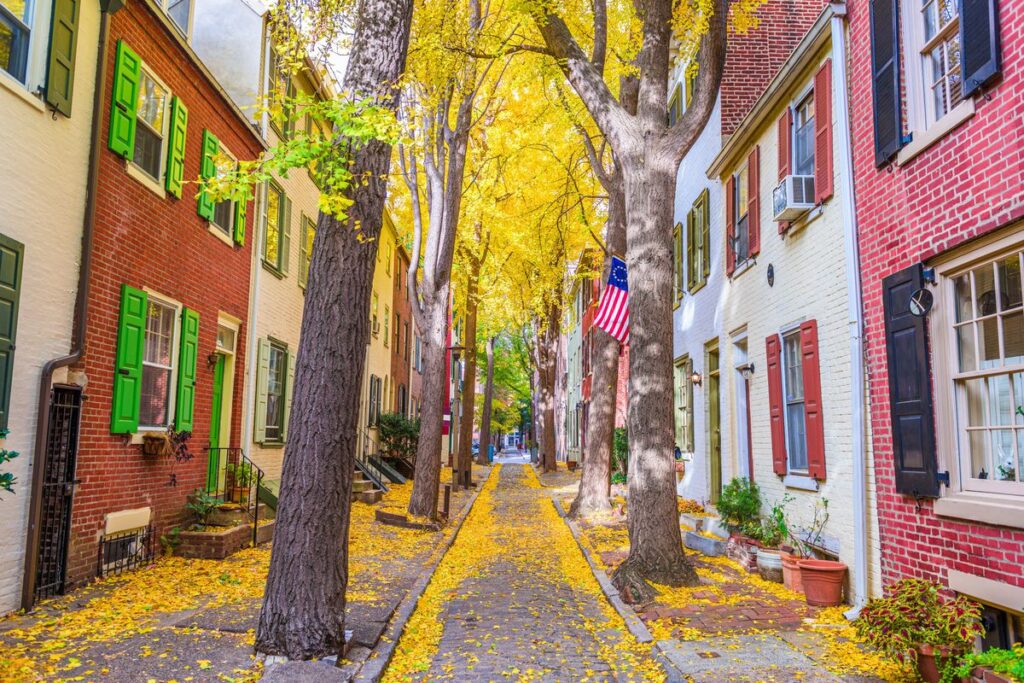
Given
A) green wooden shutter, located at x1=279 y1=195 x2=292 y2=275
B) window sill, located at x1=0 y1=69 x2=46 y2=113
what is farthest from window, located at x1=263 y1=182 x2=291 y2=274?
→ window sill, located at x1=0 y1=69 x2=46 y2=113

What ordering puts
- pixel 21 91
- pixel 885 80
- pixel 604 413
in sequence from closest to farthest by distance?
1. pixel 21 91
2. pixel 885 80
3. pixel 604 413

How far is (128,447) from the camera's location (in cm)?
889

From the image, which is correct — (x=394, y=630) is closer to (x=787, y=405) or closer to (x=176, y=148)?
(x=787, y=405)

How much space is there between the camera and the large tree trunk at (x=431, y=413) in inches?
544

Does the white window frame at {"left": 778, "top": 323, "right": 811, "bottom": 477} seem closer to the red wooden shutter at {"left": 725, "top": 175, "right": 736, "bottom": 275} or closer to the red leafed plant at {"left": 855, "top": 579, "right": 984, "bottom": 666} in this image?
the red wooden shutter at {"left": 725, "top": 175, "right": 736, "bottom": 275}

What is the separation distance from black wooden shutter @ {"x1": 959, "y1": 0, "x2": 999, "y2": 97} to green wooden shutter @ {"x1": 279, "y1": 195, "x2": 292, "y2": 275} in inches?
→ 453

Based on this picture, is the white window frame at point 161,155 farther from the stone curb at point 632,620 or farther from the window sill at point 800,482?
the window sill at point 800,482

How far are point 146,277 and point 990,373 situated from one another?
842 centimetres

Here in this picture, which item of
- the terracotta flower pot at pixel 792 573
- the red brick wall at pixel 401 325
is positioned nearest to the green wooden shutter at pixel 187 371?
the terracotta flower pot at pixel 792 573

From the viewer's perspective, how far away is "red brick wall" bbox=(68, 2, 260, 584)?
26.5ft

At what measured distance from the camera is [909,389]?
6.33 meters

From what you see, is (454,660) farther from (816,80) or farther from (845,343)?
(816,80)

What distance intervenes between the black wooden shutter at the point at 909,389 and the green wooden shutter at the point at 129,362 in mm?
7532

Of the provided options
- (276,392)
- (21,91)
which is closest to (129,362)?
(21,91)
